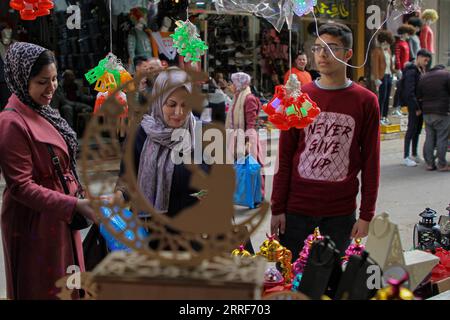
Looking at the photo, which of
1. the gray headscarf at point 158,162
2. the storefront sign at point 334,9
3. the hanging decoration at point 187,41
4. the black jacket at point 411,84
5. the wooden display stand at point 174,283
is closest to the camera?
the wooden display stand at point 174,283

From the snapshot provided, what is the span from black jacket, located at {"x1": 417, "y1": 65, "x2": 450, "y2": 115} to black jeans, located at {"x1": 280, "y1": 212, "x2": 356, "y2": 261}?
19.0 feet

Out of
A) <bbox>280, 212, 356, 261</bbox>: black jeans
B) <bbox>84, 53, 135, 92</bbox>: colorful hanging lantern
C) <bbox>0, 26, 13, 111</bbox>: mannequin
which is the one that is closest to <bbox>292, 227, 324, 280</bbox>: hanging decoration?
<bbox>280, 212, 356, 261</bbox>: black jeans

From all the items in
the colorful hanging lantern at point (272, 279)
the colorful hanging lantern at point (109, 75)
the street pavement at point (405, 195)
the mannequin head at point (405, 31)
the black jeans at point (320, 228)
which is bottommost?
the street pavement at point (405, 195)

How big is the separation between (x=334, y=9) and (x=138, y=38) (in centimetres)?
467

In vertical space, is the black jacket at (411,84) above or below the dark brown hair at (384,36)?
below

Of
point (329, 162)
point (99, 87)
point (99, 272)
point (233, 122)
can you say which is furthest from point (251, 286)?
point (233, 122)

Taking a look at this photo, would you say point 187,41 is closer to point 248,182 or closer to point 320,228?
point 248,182

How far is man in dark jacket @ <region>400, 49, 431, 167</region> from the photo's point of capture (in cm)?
848

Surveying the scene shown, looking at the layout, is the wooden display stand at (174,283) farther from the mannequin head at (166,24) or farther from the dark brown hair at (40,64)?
the mannequin head at (166,24)

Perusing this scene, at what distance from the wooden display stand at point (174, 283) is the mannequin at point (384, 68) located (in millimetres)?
10197

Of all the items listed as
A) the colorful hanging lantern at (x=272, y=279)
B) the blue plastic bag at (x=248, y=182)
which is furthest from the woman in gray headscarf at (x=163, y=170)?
the blue plastic bag at (x=248, y=182)

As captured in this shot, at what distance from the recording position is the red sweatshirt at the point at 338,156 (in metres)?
2.65

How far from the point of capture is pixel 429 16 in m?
12.1
